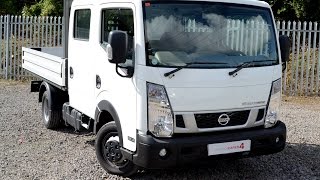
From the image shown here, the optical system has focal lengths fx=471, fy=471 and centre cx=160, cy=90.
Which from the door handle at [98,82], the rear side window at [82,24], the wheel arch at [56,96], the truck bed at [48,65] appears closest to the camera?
the door handle at [98,82]

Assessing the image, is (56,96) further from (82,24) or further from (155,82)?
(155,82)

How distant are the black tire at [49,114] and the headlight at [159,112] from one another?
3.41m

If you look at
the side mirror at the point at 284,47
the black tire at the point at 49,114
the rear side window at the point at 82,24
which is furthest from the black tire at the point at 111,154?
the black tire at the point at 49,114

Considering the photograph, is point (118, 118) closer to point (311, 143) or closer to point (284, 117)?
point (311, 143)

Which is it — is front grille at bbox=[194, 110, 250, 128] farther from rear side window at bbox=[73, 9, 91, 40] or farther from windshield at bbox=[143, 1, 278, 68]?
rear side window at bbox=[73, 9, 91, 40]

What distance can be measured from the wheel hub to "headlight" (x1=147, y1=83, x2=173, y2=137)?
2.53 ft

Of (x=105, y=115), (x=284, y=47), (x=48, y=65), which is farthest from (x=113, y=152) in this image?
(x=48, y=65)

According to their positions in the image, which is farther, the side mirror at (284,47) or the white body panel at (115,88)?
the side mirror at (284,47)

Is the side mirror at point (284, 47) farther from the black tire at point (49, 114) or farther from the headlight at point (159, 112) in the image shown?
the black tire at point (49, 114)

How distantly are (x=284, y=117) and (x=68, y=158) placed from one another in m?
4.88

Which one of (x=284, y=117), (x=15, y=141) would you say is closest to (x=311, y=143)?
(x=284, y=117)

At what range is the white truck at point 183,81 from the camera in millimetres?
4750

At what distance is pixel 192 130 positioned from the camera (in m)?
4.86

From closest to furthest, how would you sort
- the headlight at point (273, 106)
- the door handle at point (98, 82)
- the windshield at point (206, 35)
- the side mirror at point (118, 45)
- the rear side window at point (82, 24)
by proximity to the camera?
the side mirror at point (118, 45)
the windshield at point (206, 35)
the headlight at point (273, 106)
the door handle at point (98, 82)
the rear side window at point (82, 24)
